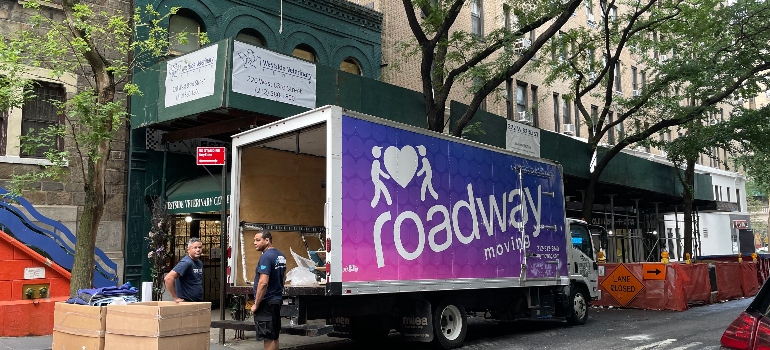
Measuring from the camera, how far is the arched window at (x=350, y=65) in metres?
20.2

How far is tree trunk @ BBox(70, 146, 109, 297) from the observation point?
10.9m

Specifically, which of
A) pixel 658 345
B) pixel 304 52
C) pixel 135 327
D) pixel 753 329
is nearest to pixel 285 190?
pixel 135 327

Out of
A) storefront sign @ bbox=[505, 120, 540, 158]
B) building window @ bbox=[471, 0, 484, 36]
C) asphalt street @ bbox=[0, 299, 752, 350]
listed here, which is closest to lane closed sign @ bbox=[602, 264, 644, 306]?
asphalt street @ bbox=[0, 299, 752, 350]

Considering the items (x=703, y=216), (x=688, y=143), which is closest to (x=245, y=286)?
(x=688, y=143)

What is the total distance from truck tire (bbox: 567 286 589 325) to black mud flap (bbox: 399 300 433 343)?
5.03 metres

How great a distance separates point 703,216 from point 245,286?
39065 millimetres

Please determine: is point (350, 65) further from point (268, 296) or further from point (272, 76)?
point (268, 296)

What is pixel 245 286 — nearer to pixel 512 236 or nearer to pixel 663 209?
pixel 512 236

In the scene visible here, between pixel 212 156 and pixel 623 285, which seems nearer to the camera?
pixel 212 156

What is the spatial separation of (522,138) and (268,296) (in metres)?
14.9

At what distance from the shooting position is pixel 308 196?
37.6 feet

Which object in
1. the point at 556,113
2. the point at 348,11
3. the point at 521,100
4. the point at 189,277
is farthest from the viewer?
the point at 556,113

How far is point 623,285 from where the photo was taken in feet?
62.0

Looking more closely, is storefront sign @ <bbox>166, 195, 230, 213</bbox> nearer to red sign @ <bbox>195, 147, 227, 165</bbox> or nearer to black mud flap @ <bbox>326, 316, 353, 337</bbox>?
red sign @ <bbox>195, 147, 227, 165</bbox>
